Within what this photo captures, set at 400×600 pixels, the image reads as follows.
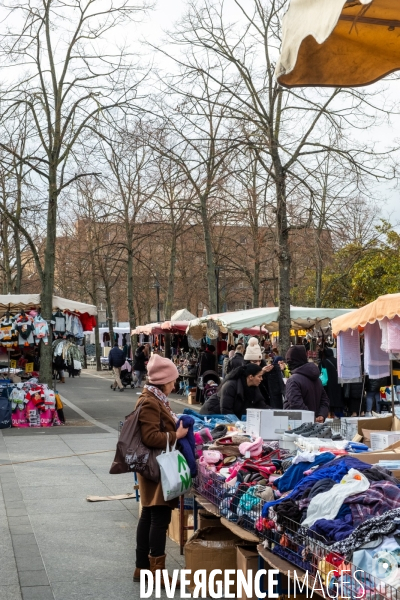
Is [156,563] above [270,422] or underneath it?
underneath

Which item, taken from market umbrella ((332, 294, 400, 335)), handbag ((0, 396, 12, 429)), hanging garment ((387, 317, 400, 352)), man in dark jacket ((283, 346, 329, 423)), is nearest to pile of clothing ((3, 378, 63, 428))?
handbag ((0, 396, 12, 429))

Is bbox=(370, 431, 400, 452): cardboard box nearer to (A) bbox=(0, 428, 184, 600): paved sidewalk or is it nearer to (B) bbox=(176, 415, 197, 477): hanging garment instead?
(B) bbox=(176, 415, 197, 477): hanging garment

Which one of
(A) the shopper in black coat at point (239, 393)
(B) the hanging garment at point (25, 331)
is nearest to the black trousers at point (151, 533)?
(A) the shopper in black coat at point (239, 393)

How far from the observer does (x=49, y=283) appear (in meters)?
19.8

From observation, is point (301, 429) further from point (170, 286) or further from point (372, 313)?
point (170, 286)

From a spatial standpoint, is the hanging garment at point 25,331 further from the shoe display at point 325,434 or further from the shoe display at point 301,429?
the shoe display at point 325,434

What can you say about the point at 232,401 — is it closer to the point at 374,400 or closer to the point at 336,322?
the point at 336,322

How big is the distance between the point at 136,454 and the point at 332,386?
1107 centimetres

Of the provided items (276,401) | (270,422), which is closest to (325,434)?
(270,422)

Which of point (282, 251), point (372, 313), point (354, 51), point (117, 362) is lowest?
point (117, 362)

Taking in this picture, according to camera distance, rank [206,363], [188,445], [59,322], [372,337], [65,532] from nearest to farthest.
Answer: [188,445]
[65,532]
[372,337]
[59,322]
[206,363]

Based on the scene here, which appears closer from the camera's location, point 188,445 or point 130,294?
point 188,445

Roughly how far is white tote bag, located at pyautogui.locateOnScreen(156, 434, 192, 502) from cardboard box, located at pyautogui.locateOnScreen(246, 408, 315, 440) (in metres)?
1.63

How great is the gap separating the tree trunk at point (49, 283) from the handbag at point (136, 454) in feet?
44.9
